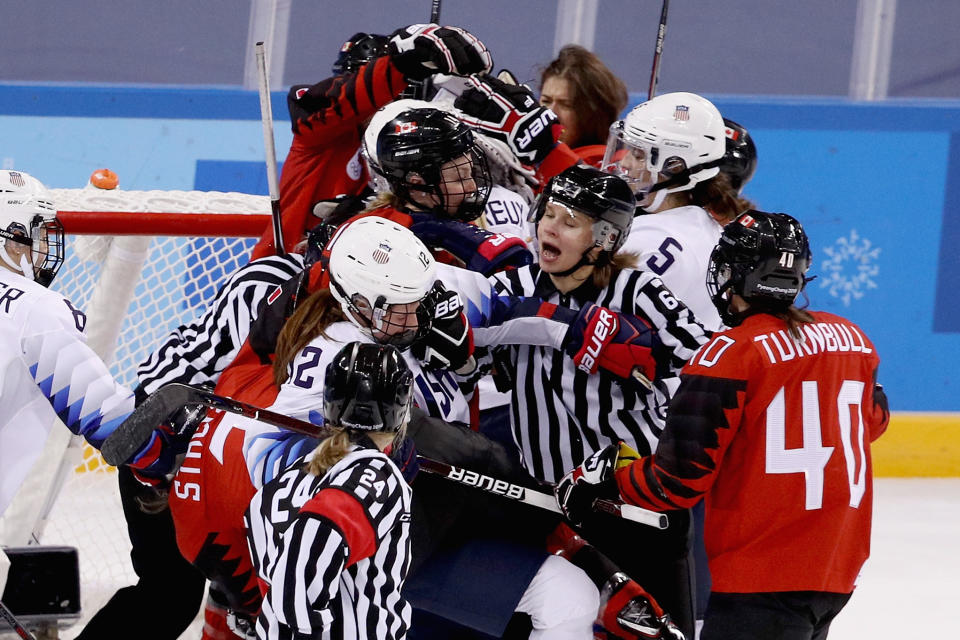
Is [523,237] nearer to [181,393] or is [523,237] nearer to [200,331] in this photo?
[200,331]

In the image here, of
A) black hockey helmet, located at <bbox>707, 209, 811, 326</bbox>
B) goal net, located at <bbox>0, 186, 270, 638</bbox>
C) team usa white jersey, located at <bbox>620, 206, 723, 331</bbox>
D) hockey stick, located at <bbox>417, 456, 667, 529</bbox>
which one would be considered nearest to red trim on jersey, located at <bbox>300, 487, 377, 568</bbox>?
hockey stick, located at <bbox>417, 456, 667, 529</bbox>

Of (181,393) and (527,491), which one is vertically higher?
(181,393)

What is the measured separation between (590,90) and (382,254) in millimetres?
1454

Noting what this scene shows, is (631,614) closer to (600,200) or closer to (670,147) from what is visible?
(600,200)

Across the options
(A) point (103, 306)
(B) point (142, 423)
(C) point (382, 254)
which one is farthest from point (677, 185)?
(A) point (103, 306)

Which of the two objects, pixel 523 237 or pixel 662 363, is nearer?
pixel 662 363

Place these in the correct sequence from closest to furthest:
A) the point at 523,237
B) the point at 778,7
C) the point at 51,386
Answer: the point at 51,386 < the point at 523,237 < the point at 778,7

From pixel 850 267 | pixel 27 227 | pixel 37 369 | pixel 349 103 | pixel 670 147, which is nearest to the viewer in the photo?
pixel 37 369

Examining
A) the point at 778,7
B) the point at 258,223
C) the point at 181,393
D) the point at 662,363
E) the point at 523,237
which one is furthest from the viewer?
the point at 778,7

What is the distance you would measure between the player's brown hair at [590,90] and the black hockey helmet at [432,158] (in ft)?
3.08

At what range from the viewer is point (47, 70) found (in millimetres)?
4621

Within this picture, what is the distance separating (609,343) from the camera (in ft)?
7.54

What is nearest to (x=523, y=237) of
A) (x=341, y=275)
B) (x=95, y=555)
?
(x=341, y=275)

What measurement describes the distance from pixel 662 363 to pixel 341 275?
619 millimetres
